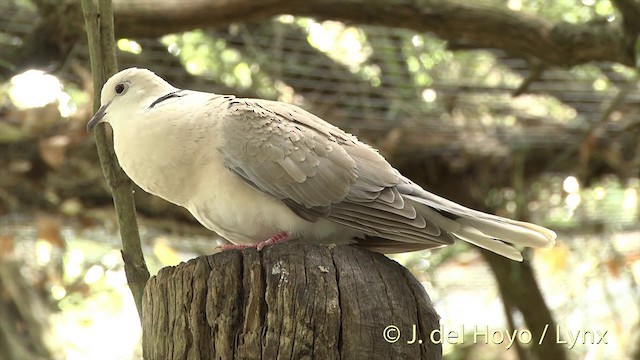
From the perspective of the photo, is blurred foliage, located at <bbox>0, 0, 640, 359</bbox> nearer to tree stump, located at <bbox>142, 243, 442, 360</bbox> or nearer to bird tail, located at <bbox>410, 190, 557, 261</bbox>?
bird tail, located at <bbox>410, 190, 557, 261</bbox>

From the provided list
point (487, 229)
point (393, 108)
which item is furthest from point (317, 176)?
point (393, 108)

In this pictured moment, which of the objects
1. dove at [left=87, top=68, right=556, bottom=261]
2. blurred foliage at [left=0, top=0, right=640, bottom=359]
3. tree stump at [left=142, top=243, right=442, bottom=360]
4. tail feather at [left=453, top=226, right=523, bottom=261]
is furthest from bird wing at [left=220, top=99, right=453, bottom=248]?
blurred foliage at [left=0, top=0, right=640, bottom=359]

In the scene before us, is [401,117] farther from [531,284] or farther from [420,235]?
[420,235]

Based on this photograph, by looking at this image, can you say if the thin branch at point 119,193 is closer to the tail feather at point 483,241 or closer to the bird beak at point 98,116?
the bird beak at point 98,116

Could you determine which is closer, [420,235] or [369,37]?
[420,235]

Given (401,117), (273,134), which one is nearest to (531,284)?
(401,117)

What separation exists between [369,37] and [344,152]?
2.14m

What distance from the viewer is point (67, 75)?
4309mm

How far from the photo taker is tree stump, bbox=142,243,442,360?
1.93m

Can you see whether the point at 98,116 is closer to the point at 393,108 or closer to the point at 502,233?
the point at 502,233

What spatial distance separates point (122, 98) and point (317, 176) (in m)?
0.64

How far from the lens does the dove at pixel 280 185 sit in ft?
7.86

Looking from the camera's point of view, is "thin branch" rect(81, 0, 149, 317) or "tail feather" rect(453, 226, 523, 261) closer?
"thin branch" rect(81, 0, 149, 317)

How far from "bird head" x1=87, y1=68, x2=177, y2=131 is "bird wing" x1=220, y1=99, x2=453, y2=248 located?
0.97 ft
